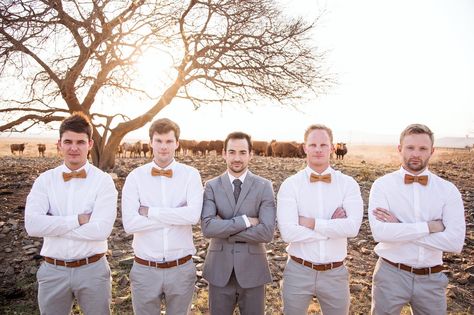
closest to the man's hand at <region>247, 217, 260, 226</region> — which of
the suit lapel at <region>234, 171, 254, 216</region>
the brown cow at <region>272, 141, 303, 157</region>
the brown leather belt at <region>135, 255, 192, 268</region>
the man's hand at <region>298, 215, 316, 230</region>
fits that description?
the suit lapel at <region>234, 171, 254, 216</region>

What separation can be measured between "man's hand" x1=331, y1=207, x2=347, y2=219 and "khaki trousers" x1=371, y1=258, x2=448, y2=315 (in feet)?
2.27

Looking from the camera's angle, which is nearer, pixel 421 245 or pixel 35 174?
pixel 421 245

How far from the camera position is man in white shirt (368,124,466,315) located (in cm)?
358

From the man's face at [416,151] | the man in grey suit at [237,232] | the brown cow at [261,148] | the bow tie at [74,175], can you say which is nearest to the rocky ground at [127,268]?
the man in grey suit at [237,232]

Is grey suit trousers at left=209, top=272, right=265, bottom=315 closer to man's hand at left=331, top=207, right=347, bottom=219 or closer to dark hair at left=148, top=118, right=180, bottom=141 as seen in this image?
man's hand at left=331, top=207, right=347, bottom=219

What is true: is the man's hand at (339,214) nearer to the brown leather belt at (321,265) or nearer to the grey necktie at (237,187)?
the brown leather belt at (321,265)

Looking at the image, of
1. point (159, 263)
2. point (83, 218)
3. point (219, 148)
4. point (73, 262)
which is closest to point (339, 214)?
point (159, 263)

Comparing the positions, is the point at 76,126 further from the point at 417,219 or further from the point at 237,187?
the point at 417,219

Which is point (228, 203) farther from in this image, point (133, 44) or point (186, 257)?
point (133, 44)

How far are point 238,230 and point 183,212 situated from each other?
0.60 meters

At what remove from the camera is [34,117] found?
11.8 m

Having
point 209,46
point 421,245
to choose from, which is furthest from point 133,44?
point 421,245

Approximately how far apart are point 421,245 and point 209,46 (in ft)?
30.1

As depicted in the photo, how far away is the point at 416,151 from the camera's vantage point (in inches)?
148
